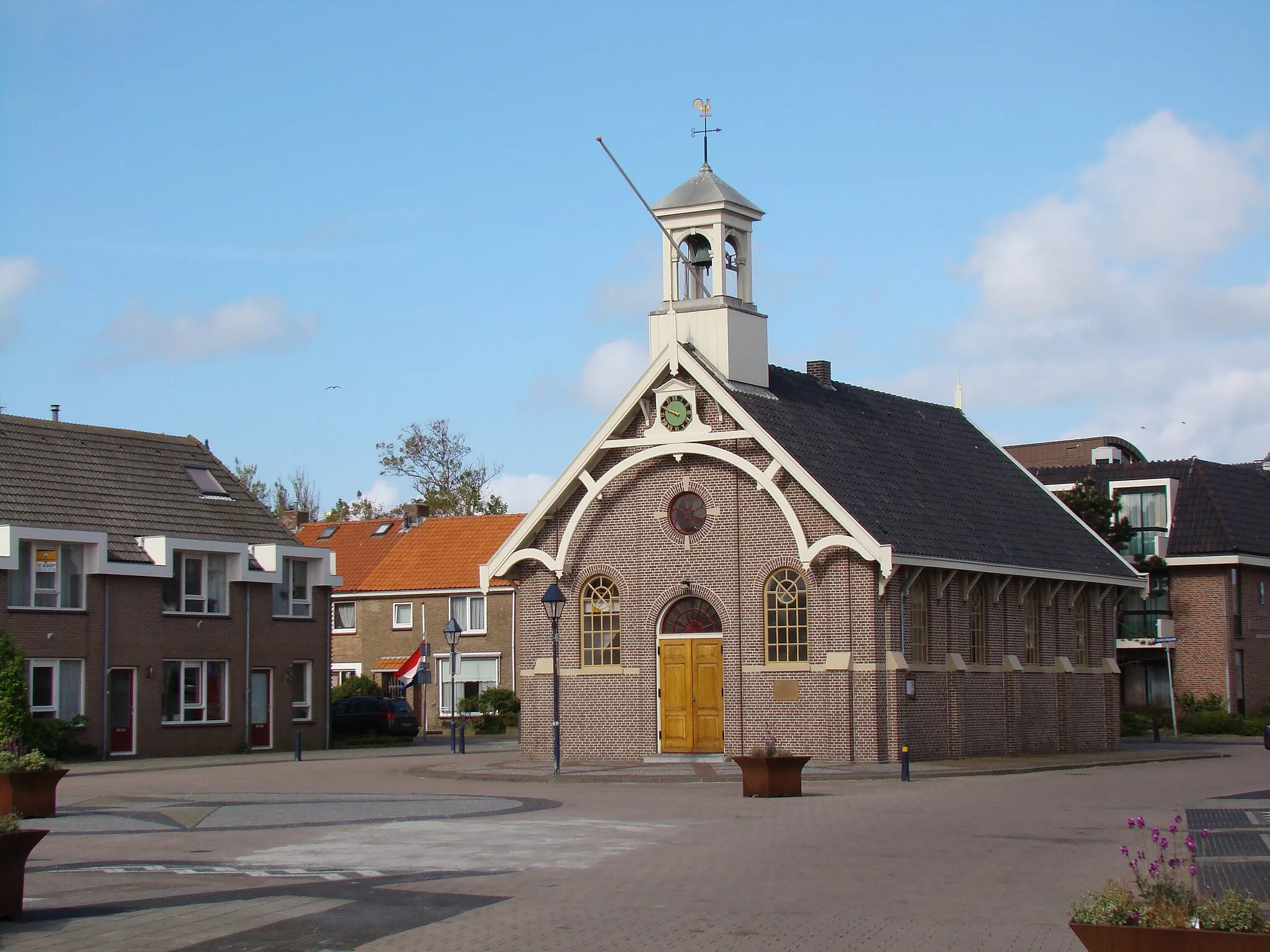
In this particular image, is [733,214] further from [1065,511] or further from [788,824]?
[788,824]

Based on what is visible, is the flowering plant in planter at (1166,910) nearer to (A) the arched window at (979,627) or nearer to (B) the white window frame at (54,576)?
(A) the arched window at (979,627)

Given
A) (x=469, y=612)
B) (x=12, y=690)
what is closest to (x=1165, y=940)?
(x=12, y=690)

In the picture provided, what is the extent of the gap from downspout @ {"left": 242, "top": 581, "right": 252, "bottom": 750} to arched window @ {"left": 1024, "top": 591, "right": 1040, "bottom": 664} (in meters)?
20.0

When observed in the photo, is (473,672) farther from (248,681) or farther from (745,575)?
(745,575)

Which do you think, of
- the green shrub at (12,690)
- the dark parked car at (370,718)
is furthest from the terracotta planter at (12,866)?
the dark parked car at (370,718)

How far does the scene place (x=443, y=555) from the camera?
2537 inches

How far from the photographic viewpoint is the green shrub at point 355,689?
59.2 metres

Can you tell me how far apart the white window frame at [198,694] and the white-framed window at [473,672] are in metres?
18.3

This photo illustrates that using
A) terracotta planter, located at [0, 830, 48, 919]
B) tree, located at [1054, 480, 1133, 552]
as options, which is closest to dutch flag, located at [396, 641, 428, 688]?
tree, located at [1054, 480, 1133, 552]

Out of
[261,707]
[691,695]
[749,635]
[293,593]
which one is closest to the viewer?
[749,635]

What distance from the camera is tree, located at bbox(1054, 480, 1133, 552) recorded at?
174 ft

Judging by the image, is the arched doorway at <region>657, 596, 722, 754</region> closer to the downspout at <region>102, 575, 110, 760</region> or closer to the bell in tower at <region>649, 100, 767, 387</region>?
the bell in tower at <region>649, 100, 767, 387</region>

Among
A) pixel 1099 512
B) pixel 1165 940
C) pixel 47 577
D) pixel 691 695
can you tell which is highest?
pixel 1099 512

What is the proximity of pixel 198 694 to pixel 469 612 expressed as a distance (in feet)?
67.2
